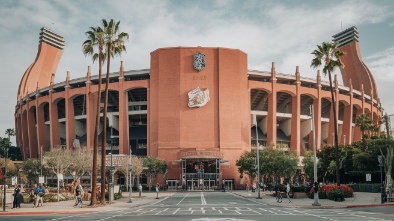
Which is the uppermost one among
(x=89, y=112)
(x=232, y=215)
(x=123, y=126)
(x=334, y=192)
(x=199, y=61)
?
(x=199, y=61)

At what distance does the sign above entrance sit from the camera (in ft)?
296

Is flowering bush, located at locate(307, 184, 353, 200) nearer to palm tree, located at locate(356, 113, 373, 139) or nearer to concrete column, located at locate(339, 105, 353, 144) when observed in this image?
palm tree, located at locate(356, 113, 373, 139)

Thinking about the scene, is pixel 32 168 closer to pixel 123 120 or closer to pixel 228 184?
pixel 123 120

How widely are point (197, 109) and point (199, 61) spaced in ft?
34.0

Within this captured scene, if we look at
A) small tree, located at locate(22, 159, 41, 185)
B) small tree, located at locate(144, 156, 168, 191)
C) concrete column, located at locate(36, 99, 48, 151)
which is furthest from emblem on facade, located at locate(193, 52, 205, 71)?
concrete column, located at locate(36, 99, 48, 151)

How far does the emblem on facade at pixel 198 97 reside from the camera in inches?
3671

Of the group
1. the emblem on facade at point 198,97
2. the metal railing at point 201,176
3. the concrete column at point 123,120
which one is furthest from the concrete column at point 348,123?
the concrete column at point 123,120

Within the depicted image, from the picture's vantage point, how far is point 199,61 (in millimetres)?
94875

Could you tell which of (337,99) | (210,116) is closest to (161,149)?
(210,116)

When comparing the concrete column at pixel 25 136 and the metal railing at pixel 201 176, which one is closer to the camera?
the metal railing at pixel 201 176

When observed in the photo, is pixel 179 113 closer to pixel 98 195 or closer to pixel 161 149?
pixel 161 149

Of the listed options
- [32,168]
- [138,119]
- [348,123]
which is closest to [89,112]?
[138,119]

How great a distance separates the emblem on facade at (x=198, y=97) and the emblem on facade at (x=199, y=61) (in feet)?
16.0

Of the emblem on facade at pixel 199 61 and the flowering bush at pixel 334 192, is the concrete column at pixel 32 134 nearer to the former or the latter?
the emblem on facade at pixel 199 61
